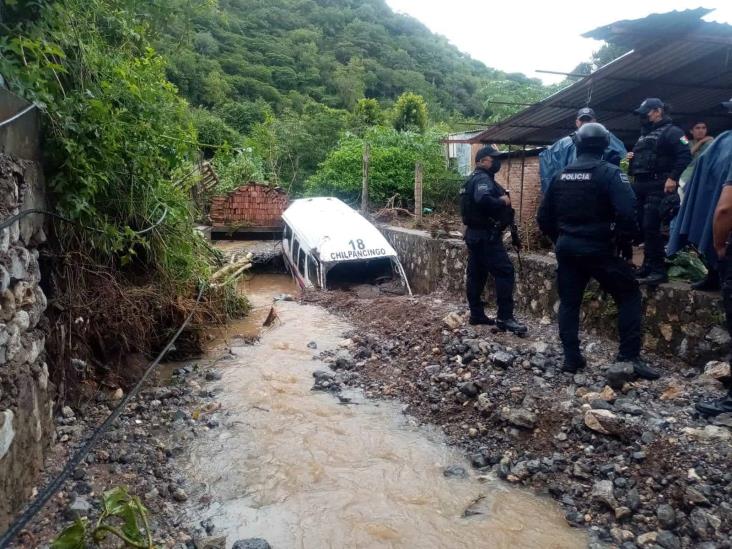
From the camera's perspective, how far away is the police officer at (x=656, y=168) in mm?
4703

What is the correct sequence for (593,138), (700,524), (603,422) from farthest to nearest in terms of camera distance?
(593,138)
(603,422)
(700,524)

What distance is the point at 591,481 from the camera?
3.42 meters

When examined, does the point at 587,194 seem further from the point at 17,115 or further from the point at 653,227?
the point at 17,115

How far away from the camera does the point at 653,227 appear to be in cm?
490

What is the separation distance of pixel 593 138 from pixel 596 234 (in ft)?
2.43

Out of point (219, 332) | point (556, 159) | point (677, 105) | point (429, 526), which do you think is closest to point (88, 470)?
point (429, 526)

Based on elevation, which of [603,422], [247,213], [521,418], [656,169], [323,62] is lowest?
[521,418]

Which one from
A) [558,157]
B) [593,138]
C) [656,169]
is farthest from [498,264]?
[558,157]

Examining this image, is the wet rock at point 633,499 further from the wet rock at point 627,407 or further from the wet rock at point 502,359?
the wet rock at point 502,359

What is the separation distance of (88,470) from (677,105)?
28.8 ft

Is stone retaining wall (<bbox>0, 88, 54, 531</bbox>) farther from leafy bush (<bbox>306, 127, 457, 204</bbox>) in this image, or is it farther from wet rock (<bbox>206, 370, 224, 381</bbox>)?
leafy bush (<bbox>306, 127, 457, 204</bbox>)

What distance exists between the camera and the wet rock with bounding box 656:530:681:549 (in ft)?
9.28

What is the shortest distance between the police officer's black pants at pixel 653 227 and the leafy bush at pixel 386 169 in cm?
1004

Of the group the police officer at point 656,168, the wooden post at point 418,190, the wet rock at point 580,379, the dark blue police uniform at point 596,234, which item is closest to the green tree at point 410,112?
the wooden post at point 418,190
